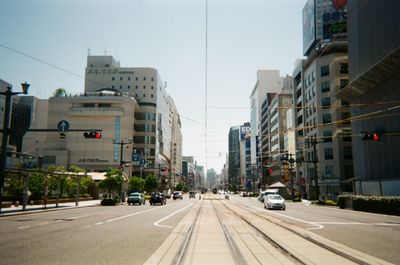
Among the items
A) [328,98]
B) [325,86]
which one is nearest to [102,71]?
[325,86]

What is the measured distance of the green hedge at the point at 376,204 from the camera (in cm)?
3242

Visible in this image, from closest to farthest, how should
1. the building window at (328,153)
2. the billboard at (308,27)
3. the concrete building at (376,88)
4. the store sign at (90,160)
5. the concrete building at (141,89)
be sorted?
the concrete building at (376,88) < the building window at (328,153) < the billboard at (308,27) < the store sign at (90,160) < the concrete building at (141,89)

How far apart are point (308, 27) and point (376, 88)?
40171mm

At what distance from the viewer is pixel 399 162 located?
45.7m

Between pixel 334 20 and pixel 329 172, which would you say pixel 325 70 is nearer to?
pixel 334 20

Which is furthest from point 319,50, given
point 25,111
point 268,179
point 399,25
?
point 25,111

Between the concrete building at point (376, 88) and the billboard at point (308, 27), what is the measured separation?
77.7ft

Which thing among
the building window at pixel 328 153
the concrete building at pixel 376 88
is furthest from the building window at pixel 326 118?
the concrete building at pixel 376 88

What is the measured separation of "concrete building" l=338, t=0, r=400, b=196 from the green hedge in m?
3.92

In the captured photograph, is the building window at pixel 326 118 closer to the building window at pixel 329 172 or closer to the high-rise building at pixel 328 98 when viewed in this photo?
the high-rise building at pixel 328 98

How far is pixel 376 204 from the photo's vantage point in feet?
117

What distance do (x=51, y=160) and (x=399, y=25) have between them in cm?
9290

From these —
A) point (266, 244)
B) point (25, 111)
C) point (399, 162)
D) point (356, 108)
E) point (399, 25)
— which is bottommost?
point (266, 244)

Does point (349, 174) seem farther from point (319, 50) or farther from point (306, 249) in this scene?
point (306, 249)
